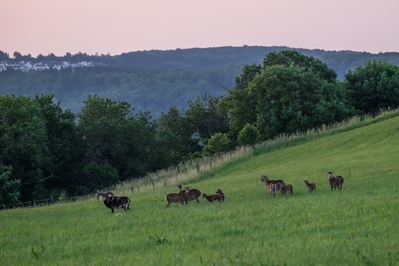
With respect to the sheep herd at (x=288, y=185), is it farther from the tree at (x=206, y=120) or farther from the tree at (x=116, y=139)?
the tree at (x=206, y=120)

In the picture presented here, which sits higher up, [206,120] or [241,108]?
[241,108]

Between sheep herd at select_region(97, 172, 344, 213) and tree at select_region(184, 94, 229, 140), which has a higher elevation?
tree at select_region(184, 94, 229, 140)

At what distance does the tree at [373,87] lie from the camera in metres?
77.7

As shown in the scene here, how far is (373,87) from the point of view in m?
79.2

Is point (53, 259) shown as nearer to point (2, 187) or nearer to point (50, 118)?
point (2, 187)

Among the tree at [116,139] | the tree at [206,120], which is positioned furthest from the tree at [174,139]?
the tree at [116,139]

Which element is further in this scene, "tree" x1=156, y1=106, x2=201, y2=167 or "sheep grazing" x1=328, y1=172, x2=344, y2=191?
"tree" x1=156, y1=106, x2=201, y2=167

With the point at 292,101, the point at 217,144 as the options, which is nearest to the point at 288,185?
the point at 217,144

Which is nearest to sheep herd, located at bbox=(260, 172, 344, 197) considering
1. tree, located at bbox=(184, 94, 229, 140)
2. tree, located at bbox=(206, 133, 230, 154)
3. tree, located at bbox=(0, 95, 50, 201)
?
tree, located at bbox=(0, 95, 50, 201)

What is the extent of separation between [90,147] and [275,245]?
66.6m

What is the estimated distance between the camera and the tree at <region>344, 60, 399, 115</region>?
255ft

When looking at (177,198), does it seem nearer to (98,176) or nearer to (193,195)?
(193,195)

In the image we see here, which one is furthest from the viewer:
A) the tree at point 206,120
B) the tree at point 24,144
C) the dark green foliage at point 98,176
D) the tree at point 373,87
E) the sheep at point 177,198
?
the tree at point 206,120

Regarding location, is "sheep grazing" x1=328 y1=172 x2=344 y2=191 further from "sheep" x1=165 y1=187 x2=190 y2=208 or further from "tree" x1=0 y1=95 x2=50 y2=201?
"tree" x1=0 y1=95 x2=50 y2=201
